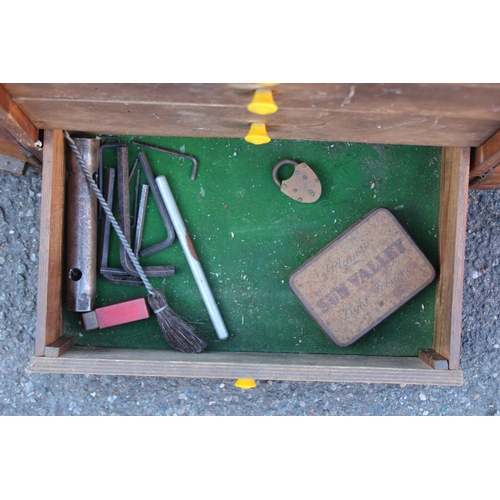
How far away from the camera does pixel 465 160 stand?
1.23 m

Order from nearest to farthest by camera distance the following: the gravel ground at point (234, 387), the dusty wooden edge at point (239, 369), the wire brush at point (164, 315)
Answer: the dusty wooden edge at point (239, 369) → the wire brush at point (164, 315) → the gravel ground at point (234, 387)

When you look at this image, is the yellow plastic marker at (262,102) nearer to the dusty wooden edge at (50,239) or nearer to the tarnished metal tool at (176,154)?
the tarnished metal tool at (176,154)

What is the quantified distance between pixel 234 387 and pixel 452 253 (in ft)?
2.56

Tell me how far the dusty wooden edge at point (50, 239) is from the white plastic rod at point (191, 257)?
0.25 meters

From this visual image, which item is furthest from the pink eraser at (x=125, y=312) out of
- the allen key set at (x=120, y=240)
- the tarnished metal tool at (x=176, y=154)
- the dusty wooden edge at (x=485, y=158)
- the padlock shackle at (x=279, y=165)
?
the dusty wooden edge at (x=485, y=158)

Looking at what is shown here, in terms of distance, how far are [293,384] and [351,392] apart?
0.62 feet

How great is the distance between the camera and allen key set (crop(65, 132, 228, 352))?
4.23 feet

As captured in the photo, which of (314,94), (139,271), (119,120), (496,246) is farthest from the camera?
(496,246)

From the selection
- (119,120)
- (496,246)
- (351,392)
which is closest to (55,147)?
(119,120)

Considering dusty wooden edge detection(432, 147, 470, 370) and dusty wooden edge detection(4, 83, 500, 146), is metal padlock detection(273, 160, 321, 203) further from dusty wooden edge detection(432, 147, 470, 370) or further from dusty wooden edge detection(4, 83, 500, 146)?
dusty wooden edge detection(432, 147, 470, 370)

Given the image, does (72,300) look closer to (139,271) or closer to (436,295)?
(139,271)

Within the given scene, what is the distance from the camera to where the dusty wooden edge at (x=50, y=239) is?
1.19 meters

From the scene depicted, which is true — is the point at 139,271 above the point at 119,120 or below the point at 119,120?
below

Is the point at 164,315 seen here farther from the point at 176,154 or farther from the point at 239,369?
the point at 176,154
